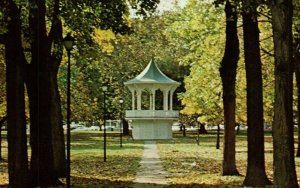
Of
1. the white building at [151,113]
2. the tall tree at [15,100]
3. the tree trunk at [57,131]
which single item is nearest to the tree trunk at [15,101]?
the tall tree at [15,100]

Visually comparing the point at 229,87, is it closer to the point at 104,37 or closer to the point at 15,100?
the point at 104,37

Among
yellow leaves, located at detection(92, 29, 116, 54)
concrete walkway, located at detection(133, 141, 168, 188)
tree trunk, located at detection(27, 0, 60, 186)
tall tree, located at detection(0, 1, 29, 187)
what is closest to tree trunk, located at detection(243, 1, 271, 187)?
concrete walkway, located at detection(133, 141, 168, 188)

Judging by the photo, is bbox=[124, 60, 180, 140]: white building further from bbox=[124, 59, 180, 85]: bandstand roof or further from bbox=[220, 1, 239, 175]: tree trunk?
bbox=[220, 1, 239, 175]: tree trunk

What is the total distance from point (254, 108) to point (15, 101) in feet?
21.5

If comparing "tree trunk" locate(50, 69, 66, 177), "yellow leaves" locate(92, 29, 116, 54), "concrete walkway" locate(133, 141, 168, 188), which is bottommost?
"concrete walkway" locate(133, 141, 168, 188)

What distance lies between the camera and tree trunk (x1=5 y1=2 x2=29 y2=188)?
15000 mm

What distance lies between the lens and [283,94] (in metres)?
11.5

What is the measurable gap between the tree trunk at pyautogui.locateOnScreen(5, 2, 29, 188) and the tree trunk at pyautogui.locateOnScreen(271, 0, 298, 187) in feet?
22.2

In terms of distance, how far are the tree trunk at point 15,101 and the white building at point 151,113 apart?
136 ft

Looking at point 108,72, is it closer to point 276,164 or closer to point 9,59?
point 9,59

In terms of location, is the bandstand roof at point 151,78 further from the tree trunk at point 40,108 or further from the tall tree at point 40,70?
the tree trunk at point 40,108

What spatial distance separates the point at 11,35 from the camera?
49.2 ft

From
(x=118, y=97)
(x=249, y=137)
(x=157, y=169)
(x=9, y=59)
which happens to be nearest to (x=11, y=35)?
(x=9, y=59)

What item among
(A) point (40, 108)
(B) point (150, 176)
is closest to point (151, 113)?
(B) point (150, 176)
